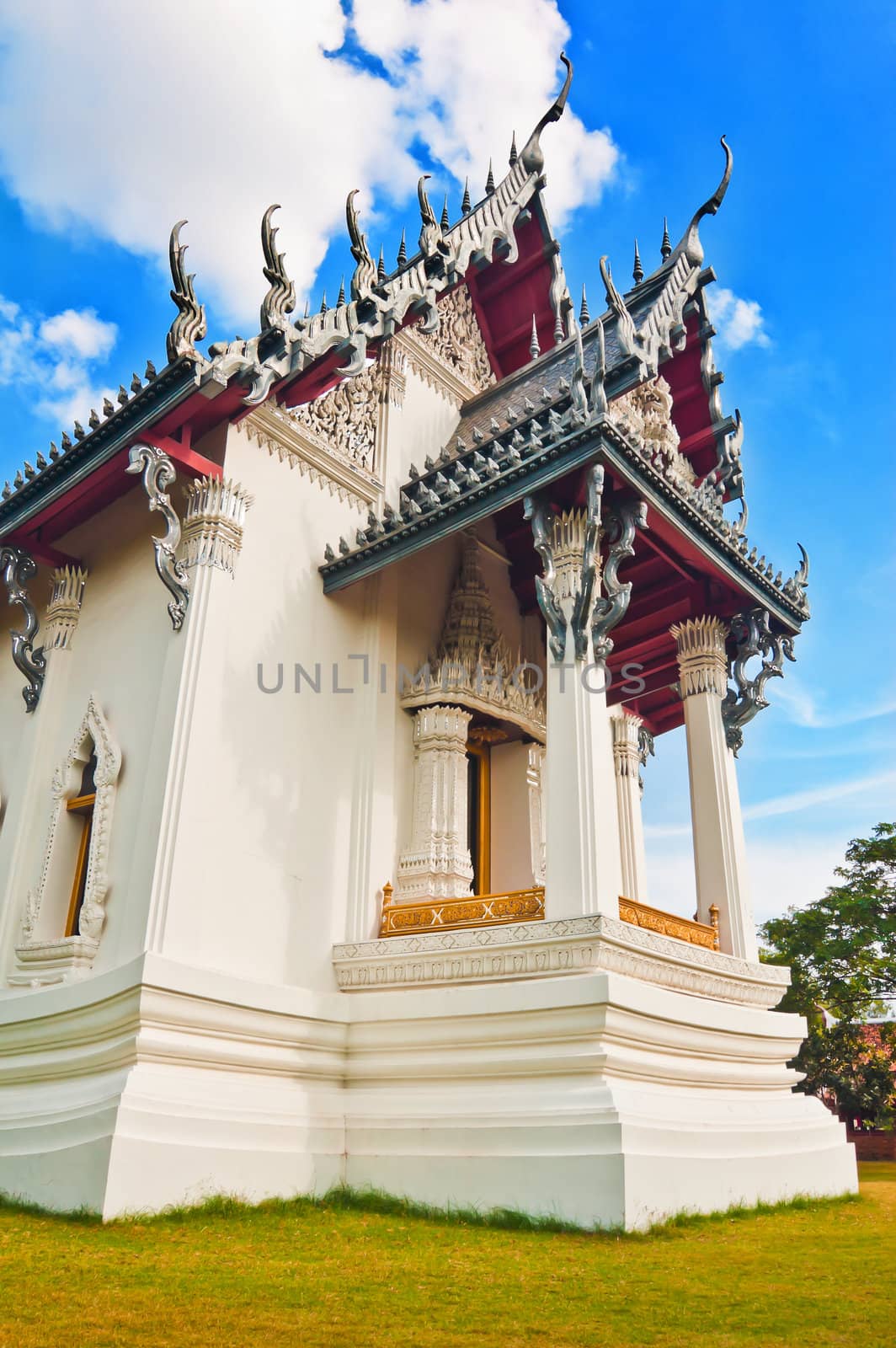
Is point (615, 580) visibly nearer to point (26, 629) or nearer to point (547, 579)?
point (547, 579)

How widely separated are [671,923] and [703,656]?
269 cm

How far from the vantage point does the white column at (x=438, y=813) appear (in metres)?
7.95

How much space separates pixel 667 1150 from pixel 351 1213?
1.96m

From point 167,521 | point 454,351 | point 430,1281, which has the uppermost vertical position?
point 454,351

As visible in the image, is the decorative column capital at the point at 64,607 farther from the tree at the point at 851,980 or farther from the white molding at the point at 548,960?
the tree at the point at 851,980

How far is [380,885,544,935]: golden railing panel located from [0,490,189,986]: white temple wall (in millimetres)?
1952

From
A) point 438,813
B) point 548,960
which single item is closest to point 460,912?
point 548,960

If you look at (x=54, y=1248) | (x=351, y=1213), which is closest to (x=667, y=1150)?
(x=351, y=1213)

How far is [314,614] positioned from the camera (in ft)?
27.4

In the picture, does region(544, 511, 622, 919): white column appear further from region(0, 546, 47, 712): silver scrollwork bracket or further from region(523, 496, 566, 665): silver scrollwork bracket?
region(0, 546, 47, 712): silver scrollwork bracket

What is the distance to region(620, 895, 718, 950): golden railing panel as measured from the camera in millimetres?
7113

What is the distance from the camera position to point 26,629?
29.7ft

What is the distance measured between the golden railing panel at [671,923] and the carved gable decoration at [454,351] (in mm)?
6284

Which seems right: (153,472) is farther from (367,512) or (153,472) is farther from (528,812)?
(528,812)
